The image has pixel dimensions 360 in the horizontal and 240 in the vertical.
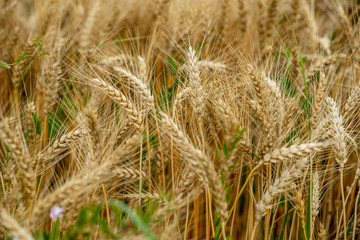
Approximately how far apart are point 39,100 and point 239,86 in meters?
1.05

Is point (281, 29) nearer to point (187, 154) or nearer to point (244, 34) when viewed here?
point (244, 34)

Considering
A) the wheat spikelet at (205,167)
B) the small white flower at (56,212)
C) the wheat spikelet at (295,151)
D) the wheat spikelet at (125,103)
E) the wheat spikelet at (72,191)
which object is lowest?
the small white flower at (56,212)

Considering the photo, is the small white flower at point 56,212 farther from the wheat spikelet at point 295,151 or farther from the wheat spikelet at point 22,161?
the wheat spikelet at point 295,151

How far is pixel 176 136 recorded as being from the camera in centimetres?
108

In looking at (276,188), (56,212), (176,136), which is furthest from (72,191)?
(276,188)

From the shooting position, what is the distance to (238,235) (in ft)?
5.85

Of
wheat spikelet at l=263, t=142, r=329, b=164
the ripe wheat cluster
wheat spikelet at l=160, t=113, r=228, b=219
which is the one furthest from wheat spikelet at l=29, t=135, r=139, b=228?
wheat spikelet at l=263, t=142, r=329, b=164

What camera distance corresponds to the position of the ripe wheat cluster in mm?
1022

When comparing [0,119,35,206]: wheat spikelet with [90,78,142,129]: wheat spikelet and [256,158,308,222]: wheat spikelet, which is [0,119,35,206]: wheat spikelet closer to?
[90,78,142,129]: wheat spikelet

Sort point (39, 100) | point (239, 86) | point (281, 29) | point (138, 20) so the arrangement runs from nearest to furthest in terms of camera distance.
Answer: point (239, 86) < point (39, 100) < point (281, 29) < point (138, 20)

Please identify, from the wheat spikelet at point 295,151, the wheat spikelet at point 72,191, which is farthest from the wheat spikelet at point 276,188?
the wheat spikelet at point 72,191

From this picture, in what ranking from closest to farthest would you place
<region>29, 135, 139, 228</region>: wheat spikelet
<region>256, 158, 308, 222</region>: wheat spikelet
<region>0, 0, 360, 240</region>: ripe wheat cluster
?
<region>29, 135, 139, 228</region>: wheat spikelet → <region>0, 0, 360, 240</region>: ripe wheat cluster → <region>256, 158, 308, 222</region>: wheat spikelet

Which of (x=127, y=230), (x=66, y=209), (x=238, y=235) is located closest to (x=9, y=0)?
(x=66, y=209)

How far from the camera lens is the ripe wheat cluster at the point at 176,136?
1022 mm
